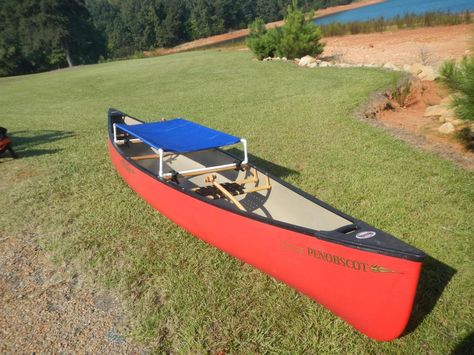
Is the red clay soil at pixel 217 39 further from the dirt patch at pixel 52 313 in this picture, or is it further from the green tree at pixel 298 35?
the dirt patch at pixel 52 313

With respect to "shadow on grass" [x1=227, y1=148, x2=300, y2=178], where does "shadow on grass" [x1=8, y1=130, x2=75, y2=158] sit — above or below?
above

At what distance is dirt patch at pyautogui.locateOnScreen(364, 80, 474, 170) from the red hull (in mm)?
5430

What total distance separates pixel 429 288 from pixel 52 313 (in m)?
4.71

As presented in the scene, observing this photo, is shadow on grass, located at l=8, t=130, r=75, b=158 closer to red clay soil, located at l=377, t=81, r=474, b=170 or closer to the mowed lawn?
the mowed lawn

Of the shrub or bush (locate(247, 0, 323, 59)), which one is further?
the shrub

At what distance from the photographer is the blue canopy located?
5969 millimetres

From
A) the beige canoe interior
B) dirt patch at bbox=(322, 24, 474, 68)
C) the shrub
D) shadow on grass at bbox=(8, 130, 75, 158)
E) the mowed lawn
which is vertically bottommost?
the mowed lawn

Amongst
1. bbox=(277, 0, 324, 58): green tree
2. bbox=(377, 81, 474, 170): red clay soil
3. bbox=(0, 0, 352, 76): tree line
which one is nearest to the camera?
bbox=(377, 81, 474, 170): red clay soil

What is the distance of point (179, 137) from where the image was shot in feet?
21.6

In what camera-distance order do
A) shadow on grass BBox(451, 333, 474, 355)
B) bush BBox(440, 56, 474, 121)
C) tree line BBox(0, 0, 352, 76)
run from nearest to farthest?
shadow on grass BBox(451, 333, 474, 355) < bush BBox(440, 56, 474, 121) < tree line BBox(0, 0, 352, 76)

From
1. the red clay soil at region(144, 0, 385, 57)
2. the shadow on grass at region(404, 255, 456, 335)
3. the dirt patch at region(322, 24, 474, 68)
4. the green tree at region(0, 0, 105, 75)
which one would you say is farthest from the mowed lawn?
the red clay soil at region(144, 0, 385, 57)

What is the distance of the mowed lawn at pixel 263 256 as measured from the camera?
3871 millimetres

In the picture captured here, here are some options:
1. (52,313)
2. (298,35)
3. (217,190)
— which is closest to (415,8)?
(298,35)

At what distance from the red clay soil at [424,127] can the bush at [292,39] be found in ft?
42.3
